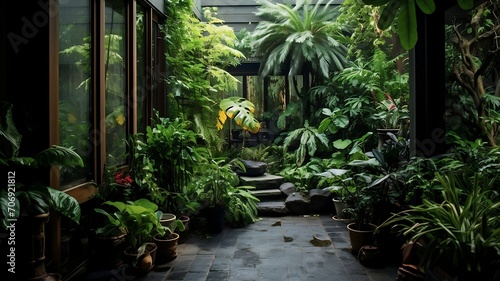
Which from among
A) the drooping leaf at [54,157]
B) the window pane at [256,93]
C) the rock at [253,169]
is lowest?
the rock at [253,169]

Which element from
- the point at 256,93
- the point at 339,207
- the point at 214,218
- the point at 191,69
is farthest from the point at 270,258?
the point at 256,93

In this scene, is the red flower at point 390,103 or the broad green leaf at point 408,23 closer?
the broad green leaf at point 408,23

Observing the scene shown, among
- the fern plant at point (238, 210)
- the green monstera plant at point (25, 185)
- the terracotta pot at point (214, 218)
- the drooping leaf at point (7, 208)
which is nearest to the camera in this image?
the drooping leaf at point (7, 208)

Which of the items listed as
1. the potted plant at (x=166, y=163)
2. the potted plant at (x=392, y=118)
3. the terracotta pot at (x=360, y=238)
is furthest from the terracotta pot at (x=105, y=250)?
the potted plant at (x=392, y=118)

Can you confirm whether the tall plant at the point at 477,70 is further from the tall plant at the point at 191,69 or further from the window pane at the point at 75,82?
the window pane at the point at 75,82

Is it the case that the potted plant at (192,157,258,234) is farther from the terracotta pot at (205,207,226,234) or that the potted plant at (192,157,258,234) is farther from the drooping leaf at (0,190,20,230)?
the drooping leaf at (0,190,20,230)

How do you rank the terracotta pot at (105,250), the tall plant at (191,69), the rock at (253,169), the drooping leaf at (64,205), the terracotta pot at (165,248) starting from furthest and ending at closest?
the rock at (253,169) < the tall plant at (191,69) < the terracotta pot at (165,248) < the terracotta pot at (105,250) < the drooping leaf at (64,205)

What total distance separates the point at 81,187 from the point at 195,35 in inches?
130

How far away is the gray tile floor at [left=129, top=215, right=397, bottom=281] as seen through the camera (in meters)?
3.46

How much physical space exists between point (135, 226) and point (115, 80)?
5.16ft

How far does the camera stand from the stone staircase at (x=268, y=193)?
5895mm

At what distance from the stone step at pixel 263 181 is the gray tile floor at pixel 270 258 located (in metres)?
1.19

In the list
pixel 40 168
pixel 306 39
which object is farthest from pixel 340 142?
pixel 40 168

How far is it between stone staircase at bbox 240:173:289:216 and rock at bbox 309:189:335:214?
1.36 ft
